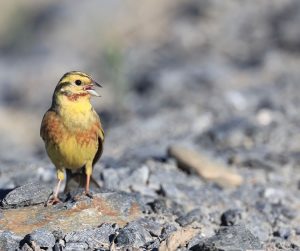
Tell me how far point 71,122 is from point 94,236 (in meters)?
1.10

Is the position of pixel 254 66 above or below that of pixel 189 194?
above

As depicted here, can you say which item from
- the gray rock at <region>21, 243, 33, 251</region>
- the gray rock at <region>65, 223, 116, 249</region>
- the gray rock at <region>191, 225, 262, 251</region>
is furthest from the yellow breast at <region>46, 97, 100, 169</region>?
the gray rock at <region>191, 225, 262, 251</region>

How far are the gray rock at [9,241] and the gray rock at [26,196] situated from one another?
0.48 metres

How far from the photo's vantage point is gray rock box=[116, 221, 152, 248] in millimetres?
6309

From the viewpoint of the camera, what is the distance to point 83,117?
7.00 metres

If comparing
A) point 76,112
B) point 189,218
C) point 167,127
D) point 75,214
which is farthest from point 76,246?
point 167,127

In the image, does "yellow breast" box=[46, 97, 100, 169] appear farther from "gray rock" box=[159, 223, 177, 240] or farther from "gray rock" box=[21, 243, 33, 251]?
"gray rock" box=[21, 243, 33, 251]

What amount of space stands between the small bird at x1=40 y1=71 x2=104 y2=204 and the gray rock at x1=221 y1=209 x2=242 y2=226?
1.42 metres

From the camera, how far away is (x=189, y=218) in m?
7.26

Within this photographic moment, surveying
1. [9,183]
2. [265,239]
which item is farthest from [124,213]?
[9,183]

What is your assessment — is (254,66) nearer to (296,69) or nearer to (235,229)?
(296,69)

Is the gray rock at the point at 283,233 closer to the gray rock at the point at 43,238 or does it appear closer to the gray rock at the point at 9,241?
the gray rock at the point at 43,238

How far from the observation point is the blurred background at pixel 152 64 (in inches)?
456

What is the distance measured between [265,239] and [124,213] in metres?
1.37
